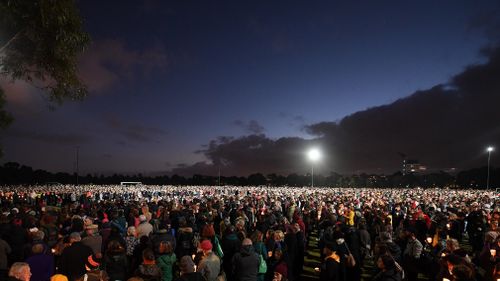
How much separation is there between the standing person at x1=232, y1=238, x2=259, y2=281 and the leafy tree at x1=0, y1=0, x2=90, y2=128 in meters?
5.87

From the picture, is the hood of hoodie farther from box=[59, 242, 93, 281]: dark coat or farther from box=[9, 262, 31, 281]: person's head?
box=[9, 262, 31, 281]: person's head

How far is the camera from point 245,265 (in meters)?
6.46

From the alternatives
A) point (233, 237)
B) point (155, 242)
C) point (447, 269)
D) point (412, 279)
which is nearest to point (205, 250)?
point (155, 242)

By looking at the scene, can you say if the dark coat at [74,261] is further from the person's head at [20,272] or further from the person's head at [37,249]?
the person's head at [20,272]

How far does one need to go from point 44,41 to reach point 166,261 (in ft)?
17.9

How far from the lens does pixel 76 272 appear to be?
6.33m

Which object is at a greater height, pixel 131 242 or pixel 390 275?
pixel 390 275

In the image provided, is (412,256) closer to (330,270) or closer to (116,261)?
(330,270)

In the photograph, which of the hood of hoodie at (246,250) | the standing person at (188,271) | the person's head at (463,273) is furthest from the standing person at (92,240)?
the person's head at (463,273)

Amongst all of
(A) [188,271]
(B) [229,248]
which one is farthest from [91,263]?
(B) [229,248]

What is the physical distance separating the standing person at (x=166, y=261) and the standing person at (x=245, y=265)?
120cm

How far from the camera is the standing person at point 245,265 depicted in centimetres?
647

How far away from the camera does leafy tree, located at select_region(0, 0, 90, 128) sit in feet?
22.7

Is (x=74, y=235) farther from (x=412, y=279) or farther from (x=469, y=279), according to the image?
(x=412, y=279)
